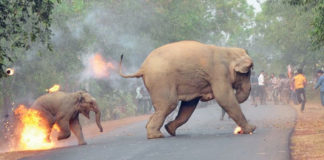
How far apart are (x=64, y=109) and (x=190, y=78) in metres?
3.13

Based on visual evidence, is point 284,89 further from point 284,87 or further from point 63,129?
point 63,129

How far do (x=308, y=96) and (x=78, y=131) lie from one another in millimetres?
28055

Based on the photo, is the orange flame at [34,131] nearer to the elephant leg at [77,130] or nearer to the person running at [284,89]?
the elephant leg at [77,130]

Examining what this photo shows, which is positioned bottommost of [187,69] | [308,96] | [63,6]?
[308,96]

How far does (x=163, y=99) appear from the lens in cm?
1415

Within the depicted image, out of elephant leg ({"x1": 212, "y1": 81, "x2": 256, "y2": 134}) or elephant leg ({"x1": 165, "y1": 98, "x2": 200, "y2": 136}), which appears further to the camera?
elephant leg ({"x1": 165, "y1": 98, "x2": 200, "y2": 136})

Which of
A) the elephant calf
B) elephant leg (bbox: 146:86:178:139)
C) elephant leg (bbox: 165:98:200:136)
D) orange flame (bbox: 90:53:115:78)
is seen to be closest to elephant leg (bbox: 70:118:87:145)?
the elephant calf

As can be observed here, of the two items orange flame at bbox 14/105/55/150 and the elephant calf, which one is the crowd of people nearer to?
the elephant calf

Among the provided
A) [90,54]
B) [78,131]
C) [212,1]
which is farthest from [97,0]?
[212,1]

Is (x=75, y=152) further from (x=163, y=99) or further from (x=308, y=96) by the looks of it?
(x=308, y=96)

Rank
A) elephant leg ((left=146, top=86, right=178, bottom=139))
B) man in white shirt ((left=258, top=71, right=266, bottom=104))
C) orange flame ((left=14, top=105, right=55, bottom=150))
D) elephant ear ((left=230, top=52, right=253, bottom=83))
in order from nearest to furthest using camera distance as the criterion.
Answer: elephant leg ((left=146, top=86, right=178, bottom=139)) → elephant ear ((left=230, top=52, right=253, bottom=83)) → orange flame ((left=14, top=105, right=55, bottom=150)) → man in white shirt ((left=258, top=71, right=266, bottom=104))

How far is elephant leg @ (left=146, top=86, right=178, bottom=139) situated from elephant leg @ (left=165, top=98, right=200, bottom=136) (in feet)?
3.22

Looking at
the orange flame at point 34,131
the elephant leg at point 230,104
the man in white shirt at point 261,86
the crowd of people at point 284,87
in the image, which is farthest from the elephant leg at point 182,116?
the man in white shirt at point 261,86

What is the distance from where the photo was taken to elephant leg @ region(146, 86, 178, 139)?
46.1ft
